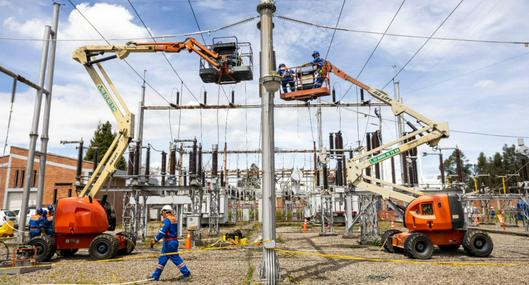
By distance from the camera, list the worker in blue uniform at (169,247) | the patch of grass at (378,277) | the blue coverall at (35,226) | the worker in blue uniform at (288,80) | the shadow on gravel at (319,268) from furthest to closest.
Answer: the worker in blue uniform at (288,80), the blue coverall at (35,226), the shadow on gravel at (319,268), the patch of grass at (378,277), the worker in blue uniform at (169,247)

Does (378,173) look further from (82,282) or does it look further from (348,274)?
(82,282)

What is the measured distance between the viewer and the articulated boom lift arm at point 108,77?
587 inches

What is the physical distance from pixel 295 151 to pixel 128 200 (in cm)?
2168

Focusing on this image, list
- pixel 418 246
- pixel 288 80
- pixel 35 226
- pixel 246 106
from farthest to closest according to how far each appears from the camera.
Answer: pixel 246 106, pixel 288 80, pixel 35 226, pixel 418 246

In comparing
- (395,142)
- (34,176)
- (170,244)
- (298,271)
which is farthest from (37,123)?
(34,176)

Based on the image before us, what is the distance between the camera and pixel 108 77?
15539mm

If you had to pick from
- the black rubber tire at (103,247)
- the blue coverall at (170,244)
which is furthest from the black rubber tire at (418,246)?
the black rubber tire at (103,247)

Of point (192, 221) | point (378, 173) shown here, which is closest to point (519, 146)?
point (378, 173)

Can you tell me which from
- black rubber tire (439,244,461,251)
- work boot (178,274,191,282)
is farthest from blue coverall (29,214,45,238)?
black rubber tire (439,244,461,251)

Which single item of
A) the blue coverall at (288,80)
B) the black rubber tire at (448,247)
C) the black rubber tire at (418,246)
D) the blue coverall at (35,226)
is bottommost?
the black rubber tire at (448,247)

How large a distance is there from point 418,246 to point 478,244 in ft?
7.37

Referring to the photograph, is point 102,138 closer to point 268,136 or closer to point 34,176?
point 34,176

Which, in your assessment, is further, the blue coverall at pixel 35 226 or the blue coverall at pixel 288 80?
the blue coverall at pixel 288 80

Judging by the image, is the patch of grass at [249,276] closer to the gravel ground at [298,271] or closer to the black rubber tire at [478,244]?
the gravel ground at [298,271]
